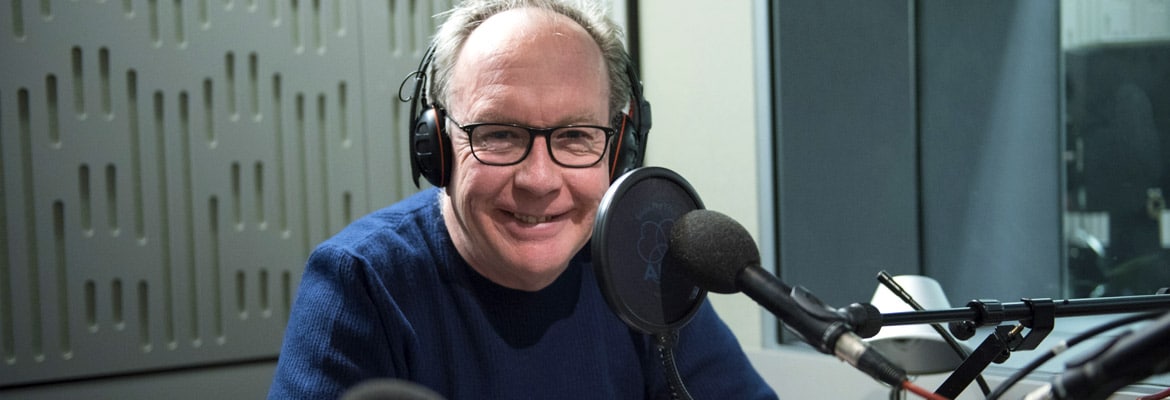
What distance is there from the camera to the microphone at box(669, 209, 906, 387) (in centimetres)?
54

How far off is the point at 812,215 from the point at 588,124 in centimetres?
108

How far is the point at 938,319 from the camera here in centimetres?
67

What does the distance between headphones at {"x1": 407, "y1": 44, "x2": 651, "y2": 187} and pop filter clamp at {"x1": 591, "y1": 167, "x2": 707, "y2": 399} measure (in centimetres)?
43

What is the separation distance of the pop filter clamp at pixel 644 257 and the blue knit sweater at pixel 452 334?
44 centimetres

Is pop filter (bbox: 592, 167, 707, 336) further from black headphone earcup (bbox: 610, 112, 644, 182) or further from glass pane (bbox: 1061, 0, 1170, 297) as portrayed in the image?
glass pane (bbox: 1061, 0, 1170, 297)

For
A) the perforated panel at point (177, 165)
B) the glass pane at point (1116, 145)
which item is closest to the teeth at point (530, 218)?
the perforated panel at point (177, 165)

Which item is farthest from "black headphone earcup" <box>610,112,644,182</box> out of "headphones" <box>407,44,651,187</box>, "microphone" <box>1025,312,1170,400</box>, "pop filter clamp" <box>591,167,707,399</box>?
"microphone" <box>1025,312,1170,400</box>

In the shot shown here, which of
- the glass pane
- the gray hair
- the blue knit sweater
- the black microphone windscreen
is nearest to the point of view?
the black microphone windscreen

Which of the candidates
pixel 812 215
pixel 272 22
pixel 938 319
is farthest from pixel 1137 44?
pixel 272 22

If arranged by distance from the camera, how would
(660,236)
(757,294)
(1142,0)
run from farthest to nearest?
(1142,0) < (660,236) < (757,294)

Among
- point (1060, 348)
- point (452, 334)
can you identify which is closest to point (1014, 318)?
point (1060, 348)

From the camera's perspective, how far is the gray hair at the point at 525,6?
3.92 feet

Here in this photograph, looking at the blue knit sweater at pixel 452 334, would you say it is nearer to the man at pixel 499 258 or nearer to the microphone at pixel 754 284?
the man at pixel 499 258

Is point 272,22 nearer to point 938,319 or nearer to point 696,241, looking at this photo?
point 696,241
